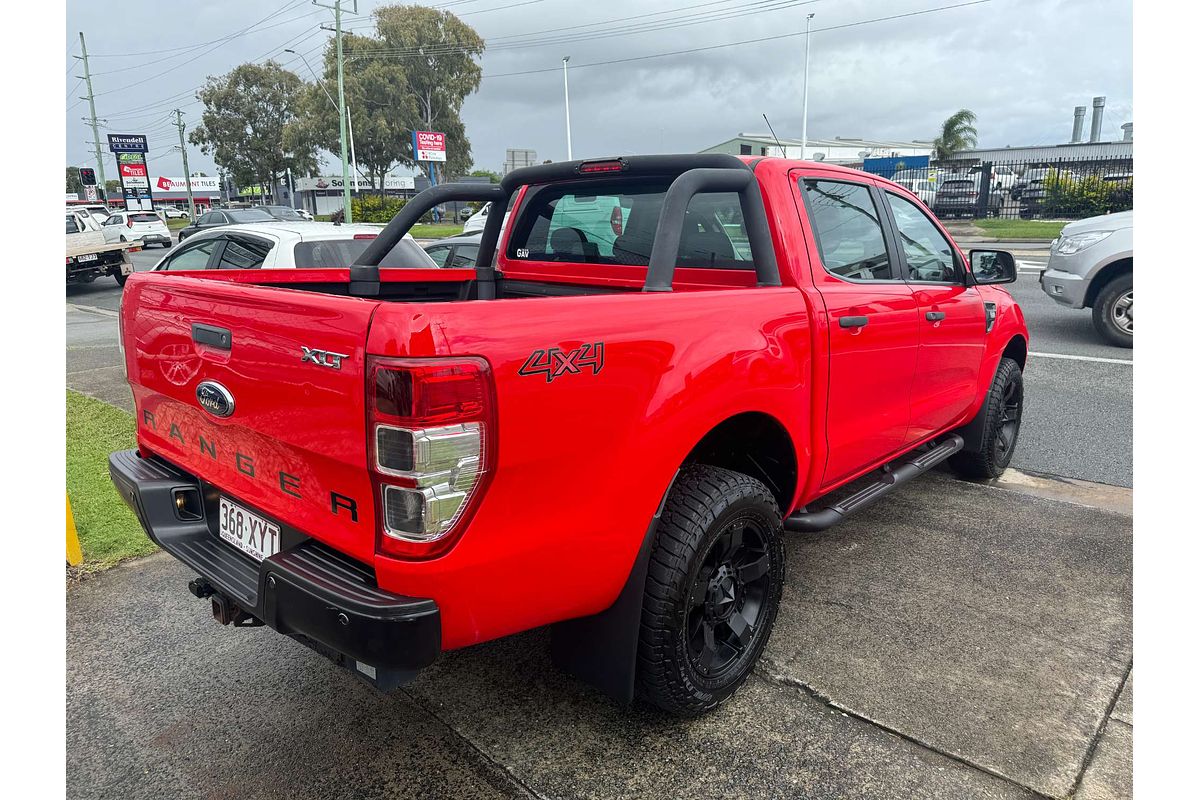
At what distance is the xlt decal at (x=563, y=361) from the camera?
191 cm

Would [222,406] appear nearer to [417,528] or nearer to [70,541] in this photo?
[417,528]

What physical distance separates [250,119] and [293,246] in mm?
64429

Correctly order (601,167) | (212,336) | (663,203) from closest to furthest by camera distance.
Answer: (212,336) → (663,203) → (601,167)

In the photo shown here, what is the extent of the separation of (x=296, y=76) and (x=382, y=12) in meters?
11.8

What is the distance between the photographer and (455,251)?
9070 millimetres

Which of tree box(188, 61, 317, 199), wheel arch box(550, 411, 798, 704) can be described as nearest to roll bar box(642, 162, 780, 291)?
wheel arch box(550, 411, 798, 704)

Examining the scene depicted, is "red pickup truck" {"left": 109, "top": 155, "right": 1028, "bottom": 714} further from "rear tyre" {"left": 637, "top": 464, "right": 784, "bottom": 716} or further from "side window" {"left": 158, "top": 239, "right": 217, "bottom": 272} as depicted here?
"side window" {"left": 158, "top": 239, "right": 217, "bottom": 272}

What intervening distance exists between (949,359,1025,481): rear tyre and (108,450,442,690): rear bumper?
379cm

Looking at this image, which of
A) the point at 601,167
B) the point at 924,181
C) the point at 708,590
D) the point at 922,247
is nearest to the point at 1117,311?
the point at 922,247

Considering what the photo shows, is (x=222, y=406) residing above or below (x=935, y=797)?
above

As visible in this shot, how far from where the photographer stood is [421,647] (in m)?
1.88

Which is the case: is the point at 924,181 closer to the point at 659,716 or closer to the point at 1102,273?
the point at 1102,273

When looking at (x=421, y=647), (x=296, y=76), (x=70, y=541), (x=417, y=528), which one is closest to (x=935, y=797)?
(x=421, y=647)

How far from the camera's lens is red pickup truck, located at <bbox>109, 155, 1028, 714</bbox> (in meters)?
1.86
